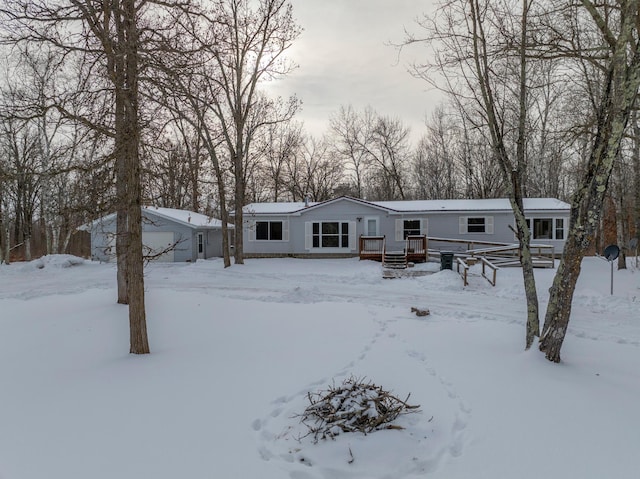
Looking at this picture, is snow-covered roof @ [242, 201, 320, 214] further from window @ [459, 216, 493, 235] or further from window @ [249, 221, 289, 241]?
window @ [459, 216, 493, 235]

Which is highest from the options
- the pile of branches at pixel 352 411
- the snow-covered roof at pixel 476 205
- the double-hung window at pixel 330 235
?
the snow-covered roof at pixel 476 205

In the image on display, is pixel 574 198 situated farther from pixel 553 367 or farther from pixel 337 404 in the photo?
pixel 337 404

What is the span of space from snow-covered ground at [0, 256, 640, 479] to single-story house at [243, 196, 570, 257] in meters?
11.9

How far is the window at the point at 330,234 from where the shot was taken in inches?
841

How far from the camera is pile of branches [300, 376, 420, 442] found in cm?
335

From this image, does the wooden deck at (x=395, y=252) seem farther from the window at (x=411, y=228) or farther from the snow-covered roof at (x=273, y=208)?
the snow-covered roof at (x=273, y=208)

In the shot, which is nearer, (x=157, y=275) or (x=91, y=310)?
(x=91, y=310)

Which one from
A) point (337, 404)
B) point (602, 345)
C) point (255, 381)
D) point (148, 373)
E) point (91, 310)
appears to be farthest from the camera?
point (91, 310)

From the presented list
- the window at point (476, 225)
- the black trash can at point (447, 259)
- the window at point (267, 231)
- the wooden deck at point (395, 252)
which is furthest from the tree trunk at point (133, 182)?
the window at point (476, 225)

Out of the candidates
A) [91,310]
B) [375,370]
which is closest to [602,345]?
[375,370]

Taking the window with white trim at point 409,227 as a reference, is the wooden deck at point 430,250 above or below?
below

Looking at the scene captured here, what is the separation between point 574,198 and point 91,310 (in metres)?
9.44

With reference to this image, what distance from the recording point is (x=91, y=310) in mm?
8531

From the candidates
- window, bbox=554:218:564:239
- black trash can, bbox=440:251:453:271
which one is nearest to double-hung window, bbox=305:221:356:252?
black trash can, bbox=440:251:453:271
